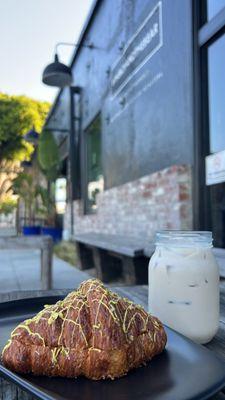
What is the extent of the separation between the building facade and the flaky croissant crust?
9.41 feet

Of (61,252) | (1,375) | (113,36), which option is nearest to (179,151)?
(113,36)

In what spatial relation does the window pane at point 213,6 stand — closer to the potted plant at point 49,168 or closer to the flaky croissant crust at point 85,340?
the flaky croissant crust at point 85,340

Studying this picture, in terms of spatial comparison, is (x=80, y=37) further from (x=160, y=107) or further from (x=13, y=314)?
(x=13, y=314)

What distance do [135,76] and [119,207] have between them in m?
1.92

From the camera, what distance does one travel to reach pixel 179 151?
14.2 feet

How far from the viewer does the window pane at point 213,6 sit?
362 centimetres

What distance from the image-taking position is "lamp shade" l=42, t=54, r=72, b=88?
7.01 meters

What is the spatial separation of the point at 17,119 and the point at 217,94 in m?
21.7

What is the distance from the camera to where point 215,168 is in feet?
12.1

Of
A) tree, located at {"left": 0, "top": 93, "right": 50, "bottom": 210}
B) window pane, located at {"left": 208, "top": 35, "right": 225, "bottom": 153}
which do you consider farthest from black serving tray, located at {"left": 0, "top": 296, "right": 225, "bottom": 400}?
tree, located at {"left": 0, "top": 93, "right": 50, "bottom": 210}

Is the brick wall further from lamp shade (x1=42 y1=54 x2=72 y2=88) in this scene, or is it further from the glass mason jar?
the glass mason jar

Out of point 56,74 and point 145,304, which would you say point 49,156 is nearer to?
point 56,74

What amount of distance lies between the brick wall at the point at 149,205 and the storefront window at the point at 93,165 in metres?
0.69

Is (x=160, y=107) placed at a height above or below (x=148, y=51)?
below
